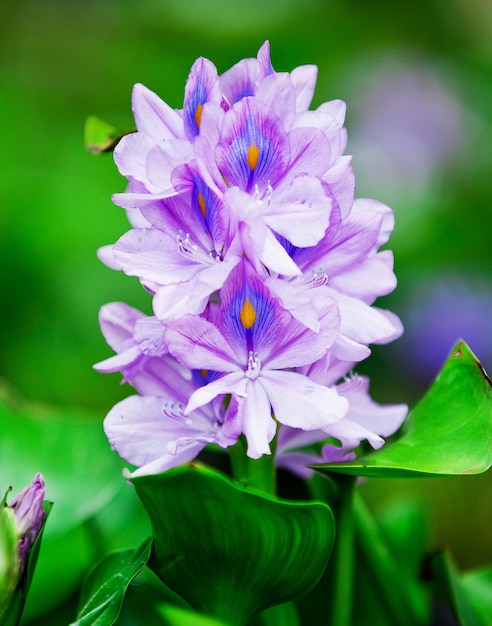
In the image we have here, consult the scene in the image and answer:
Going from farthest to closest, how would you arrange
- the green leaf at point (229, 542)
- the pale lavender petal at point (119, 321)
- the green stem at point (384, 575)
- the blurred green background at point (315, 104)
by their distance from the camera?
the blurred green background at point (315, 104) → the green stem at point (384, 575) → the pale lavender petal at point (119, 321) → the green leaf at point (229, 542)

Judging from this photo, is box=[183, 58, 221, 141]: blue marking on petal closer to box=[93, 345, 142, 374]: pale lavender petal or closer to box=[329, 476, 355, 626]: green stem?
box=[93, 345, 142, 374]: pale lavender petal

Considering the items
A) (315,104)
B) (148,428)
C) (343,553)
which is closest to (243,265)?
(148,428)

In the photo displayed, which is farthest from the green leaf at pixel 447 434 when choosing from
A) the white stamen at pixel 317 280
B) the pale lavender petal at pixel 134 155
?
the pale lavender petal at pixel 134 155

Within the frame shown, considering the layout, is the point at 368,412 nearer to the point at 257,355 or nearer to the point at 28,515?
the point at 257,355

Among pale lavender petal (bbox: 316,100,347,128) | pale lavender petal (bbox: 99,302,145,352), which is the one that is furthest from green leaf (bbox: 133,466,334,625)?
pale lavender petal (bbox: 316,100,347,128)

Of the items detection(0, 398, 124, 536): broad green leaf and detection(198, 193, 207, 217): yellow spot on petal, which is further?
detection(0, 398, 124, 536): broad green leaf

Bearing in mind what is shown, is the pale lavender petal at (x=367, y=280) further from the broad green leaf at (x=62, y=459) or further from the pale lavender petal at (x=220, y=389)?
the broad green leaf at (x=62, y=459)
